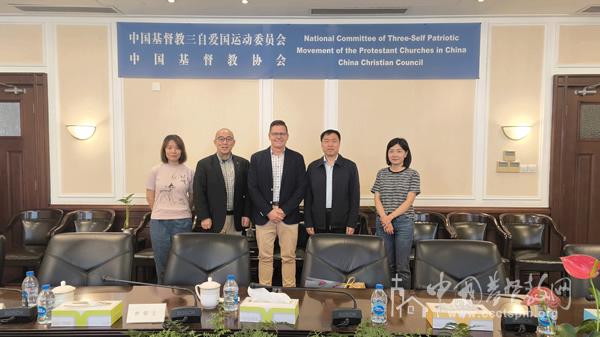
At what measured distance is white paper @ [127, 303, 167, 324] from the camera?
1.63m

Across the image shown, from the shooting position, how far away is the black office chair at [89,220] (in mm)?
4180

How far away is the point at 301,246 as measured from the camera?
152 inches

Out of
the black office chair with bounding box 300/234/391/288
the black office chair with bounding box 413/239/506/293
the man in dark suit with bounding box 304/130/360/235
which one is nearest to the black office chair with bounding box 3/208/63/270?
the man in dark suit with bounding box 304/130/360/235

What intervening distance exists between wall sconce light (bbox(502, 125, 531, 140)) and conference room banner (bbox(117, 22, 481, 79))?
0.64 meters

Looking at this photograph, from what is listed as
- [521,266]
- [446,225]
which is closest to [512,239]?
[521,266]

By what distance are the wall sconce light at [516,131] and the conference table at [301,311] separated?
274cm

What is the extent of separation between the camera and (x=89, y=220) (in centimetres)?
426

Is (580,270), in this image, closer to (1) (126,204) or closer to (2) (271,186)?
(2) (271,186)

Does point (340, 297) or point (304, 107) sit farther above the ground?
point (304, 107)

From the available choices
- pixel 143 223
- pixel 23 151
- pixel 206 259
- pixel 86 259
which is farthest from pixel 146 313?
pixel 23 151

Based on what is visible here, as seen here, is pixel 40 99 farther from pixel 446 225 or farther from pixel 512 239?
pixel 512 239

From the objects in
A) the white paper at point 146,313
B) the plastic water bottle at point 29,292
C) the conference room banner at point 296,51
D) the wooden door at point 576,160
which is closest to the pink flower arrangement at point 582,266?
the white paper at point 146,313

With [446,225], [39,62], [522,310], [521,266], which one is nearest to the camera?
[522,310]

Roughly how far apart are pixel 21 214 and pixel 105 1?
226 centimetres
